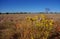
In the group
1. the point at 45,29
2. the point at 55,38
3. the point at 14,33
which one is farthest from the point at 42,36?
the point at 14,33

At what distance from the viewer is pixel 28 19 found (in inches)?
549

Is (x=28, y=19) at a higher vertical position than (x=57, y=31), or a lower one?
higher

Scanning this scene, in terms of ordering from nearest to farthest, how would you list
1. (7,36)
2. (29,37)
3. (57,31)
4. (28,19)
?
(29,37)
(28,19)
(7,36)
(57,31)

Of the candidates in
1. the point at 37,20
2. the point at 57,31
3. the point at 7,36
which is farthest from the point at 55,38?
the point at 7,36

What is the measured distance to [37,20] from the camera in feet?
44.3

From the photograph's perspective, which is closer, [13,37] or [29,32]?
[29,32]

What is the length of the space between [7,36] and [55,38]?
379 cm

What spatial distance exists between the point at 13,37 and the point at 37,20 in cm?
259

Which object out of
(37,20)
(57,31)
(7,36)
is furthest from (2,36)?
(57,31)

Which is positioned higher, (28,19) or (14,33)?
(28,19)

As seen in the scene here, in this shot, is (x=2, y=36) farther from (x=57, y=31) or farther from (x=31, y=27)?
(x=57, y=31)

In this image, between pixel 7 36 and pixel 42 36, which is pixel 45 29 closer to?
pixel 42 36

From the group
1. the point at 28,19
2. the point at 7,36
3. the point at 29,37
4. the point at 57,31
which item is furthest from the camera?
the point at 57,31

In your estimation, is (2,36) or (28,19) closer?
Answer: (28,19)
